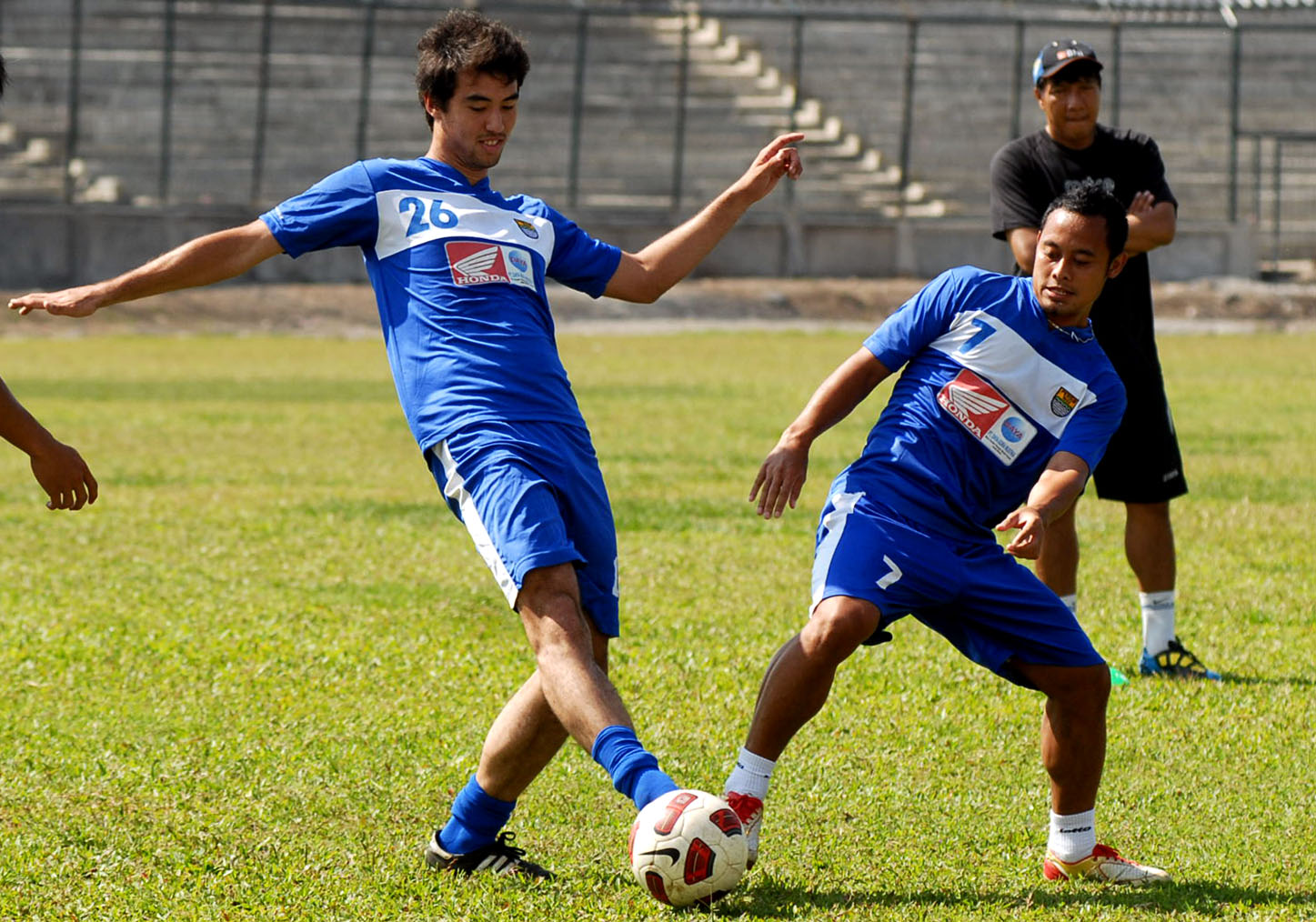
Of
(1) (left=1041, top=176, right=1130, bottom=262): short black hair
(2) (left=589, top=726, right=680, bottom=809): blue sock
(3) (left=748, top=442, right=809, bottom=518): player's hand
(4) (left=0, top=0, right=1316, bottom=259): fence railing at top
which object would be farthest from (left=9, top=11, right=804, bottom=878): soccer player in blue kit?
(4) (left=0, top=0, right=1316, bottom=259): fence railing at top

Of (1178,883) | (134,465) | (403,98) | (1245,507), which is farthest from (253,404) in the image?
(403,98)

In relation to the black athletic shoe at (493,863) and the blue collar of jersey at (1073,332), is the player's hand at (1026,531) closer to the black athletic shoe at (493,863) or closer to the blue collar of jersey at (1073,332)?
the blue collar of jersey at (1073,332)

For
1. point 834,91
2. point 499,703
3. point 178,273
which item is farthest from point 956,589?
point 834,91

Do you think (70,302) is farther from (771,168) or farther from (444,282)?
(771,168)

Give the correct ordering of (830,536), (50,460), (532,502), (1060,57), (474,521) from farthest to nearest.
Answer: (1060,57) < (50,460) < (830,536) < (474,521) < (532,502)

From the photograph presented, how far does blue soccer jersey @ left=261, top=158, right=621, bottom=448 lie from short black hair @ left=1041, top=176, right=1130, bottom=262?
1.47m

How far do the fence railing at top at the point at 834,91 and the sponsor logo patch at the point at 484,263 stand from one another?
25.6m

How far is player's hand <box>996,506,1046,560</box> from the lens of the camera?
4.45 metres

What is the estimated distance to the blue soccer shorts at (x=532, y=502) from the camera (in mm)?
4434

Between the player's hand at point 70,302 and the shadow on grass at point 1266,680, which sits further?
the shadow on grass at point 1266,680

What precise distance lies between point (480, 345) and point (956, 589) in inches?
55.6

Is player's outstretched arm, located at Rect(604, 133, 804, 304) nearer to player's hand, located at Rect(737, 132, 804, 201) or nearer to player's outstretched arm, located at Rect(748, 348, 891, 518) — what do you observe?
player's hand, located at Rect(737, 132, 804, 201)

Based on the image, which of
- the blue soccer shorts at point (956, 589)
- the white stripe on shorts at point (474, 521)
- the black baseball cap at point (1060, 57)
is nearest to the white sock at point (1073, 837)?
the blue soccer shorts at point (956, 589)

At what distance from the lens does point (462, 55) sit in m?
4.73
